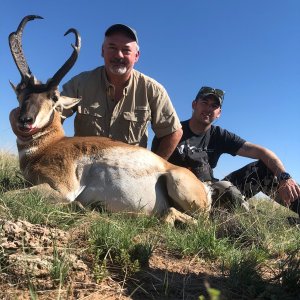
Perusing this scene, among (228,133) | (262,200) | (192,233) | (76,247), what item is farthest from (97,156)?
(262,200)

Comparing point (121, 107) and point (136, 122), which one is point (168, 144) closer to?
point (136, 122)

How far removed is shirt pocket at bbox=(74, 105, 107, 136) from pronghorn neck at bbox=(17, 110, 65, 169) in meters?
1.05

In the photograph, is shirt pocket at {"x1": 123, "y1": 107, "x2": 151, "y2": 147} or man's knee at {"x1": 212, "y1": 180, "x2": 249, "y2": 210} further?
shirt pocket at {"x1": 123, "y1": 107, "x2": 151, "y2": 147}

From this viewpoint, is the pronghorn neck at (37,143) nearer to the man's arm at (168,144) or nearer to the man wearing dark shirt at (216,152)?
the man's arm at (168,144)

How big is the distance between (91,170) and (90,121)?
1668 millimetres

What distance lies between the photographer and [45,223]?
338 cm

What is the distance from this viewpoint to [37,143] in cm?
520

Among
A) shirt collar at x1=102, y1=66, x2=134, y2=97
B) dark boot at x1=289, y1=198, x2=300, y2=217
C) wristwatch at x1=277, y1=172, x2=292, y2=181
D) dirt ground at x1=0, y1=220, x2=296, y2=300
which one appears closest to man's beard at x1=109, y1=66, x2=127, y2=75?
shirt collar at x1=102, y1=66, x2=134, y2=97

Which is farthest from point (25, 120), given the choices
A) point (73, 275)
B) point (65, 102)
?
point (73, 275)

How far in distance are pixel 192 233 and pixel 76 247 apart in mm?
1213

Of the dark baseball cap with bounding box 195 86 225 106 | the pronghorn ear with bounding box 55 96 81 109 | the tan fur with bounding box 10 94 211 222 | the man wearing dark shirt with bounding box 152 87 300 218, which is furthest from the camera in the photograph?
the dark baseball cap with bounding box 195 86 225 106

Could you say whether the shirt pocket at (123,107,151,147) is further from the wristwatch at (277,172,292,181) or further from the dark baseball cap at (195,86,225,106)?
the wristwatch at (277,172,292,181)

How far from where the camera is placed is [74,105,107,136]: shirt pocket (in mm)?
6445

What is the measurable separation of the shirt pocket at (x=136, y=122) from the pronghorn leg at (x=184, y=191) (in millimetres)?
1603
